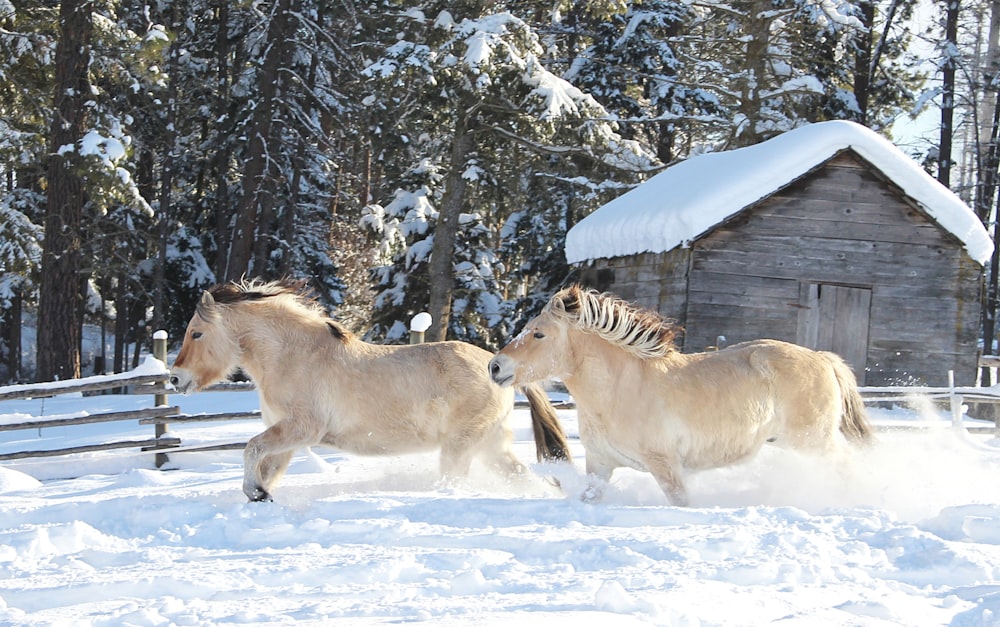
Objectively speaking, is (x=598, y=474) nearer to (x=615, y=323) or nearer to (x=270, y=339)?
(x=615, y=323)

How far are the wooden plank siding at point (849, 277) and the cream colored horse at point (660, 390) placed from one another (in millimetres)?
9024

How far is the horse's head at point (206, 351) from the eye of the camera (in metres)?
7.14

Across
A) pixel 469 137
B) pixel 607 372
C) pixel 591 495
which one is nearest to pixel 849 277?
pixel 469 137

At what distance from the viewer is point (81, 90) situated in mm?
17297

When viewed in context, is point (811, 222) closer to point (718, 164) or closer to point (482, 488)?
point (718, 164)

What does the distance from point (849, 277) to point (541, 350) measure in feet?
36.4

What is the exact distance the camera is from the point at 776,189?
15.8 metres

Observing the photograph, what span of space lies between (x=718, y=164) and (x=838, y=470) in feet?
38.3

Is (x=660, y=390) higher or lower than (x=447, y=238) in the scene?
lower

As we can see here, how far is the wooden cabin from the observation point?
16.1 m

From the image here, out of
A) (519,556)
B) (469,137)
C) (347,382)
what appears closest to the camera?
(519,556)

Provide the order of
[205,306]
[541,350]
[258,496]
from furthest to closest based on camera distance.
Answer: [205,306], [541,350], [258,496]

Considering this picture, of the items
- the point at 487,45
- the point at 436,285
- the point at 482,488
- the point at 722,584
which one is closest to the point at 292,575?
the point at 722,584

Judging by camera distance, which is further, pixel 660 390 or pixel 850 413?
pixel 850 413
